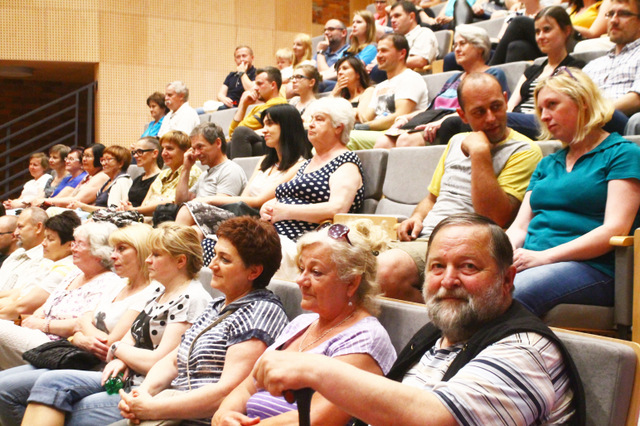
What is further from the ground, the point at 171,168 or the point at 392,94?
the point at 392,94

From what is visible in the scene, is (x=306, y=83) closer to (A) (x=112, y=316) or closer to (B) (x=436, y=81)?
(B) (x=436, y=81)

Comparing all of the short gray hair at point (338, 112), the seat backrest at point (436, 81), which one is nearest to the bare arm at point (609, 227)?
the short gray hair at point (338, 112)

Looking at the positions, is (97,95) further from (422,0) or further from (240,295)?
(240,295)

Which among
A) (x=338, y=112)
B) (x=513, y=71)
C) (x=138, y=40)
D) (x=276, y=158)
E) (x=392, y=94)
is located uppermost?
(x=138, y=40)

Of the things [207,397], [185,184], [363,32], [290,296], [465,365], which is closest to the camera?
[465,365]

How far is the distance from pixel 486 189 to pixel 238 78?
4.69 m

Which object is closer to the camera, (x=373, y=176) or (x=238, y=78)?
(x=373, y=176)

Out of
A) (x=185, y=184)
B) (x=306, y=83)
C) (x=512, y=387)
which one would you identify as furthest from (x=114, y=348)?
(x=306, y=83)

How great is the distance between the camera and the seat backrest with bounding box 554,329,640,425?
1.18 metres

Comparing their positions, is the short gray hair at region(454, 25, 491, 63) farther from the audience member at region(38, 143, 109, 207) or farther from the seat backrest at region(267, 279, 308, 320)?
the audience member at region(38, 143, 109, 207)

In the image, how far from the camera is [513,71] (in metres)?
3.59

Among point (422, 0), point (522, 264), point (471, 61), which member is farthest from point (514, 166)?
point (422, 0)

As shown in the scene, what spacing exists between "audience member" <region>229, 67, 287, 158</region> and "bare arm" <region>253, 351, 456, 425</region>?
3.47 meters

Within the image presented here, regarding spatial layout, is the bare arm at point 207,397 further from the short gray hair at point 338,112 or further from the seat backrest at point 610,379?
the short gray hair at point 338,112
